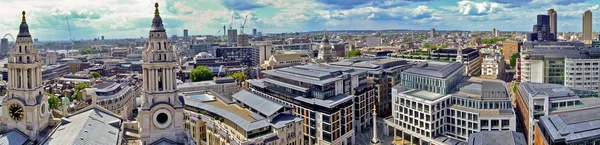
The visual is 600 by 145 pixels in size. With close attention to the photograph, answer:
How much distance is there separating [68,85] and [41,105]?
90.9m

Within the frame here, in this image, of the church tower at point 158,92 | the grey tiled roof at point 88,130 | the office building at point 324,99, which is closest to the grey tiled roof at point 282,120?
the office building at point 324,99

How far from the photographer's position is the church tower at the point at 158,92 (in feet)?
164

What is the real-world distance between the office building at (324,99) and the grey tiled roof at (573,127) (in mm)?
32241

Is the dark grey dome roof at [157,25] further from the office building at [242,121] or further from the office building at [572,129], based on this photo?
the office building at [572,129]

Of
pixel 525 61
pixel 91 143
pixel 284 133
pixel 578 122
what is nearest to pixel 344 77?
pixel 284 133

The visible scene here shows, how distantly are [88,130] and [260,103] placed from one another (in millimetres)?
29873

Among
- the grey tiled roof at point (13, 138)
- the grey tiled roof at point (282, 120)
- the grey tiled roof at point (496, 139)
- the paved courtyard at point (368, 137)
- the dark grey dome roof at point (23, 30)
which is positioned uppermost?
the dark grey dome roof at point (23, 30)

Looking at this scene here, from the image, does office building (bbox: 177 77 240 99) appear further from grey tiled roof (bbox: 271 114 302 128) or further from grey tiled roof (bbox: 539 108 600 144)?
grey tiled roof (bbox: 539 108 600 144)

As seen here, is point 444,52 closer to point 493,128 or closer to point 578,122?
point 493,128

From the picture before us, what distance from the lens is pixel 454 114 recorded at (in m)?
81.9

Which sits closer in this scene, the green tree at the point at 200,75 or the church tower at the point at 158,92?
the church tower at the point at 158,92

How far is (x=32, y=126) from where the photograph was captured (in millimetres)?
54719

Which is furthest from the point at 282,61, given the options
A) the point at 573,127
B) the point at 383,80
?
the point at 573,127

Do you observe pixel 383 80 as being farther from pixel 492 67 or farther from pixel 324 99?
pixel 492 67
